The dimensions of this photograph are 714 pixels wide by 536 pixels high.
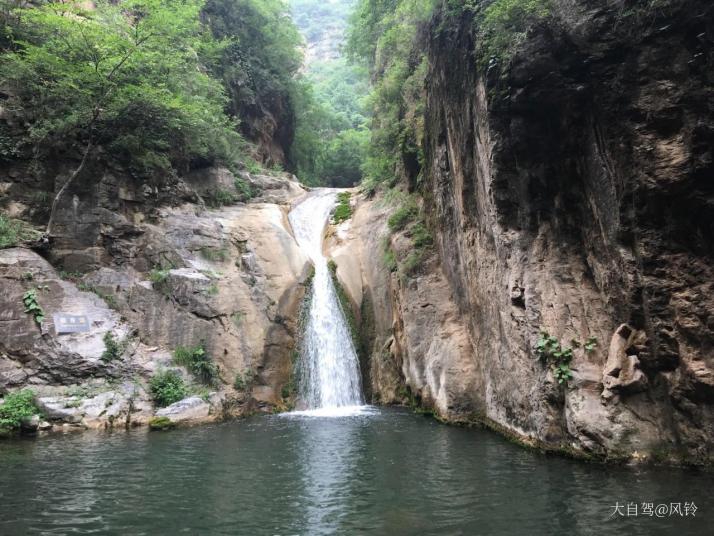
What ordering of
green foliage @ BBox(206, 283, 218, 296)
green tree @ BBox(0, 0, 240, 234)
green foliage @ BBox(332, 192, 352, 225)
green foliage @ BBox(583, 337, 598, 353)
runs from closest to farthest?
green foliage @ BBox(583, 337, 598, 353) < green tree @ BBox(0, 0, 240, 234) < green foliage @ BBox(206, 283, 218, 296) < green foliage @ BBox(332, 192, 352, 225)

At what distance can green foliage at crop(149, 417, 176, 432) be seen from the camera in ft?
43.3

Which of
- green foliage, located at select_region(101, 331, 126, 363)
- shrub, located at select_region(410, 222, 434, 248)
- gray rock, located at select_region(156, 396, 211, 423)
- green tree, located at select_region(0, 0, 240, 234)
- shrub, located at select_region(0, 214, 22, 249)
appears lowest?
gray rock, located at select_region(156, 396, 211, 423)

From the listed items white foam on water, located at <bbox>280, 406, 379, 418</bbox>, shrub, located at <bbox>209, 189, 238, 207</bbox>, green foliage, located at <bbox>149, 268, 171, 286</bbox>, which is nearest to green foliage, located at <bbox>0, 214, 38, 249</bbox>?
green foliage, located at <bbox>149, 268, 171, 286</bbox>

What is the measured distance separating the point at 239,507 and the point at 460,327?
29.8ft

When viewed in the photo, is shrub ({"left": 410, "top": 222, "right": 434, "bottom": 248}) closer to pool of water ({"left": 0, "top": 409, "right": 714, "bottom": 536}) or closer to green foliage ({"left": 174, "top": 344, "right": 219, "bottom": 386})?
pool of water ({"left": 0, "top": 409, "right": 714, "bottom": 536})

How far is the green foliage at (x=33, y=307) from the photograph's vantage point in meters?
14.4

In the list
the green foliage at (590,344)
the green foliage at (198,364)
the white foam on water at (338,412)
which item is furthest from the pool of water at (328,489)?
the green foliage at (198,364)

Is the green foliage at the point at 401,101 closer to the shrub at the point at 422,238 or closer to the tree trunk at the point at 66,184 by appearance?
the shrub at the point at 422,238

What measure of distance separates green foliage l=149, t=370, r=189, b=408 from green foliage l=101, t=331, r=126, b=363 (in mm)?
1304

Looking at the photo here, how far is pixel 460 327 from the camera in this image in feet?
47.6

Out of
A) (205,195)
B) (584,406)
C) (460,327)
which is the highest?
(205,195)

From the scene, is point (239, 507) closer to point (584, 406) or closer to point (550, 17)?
point (584, 406)

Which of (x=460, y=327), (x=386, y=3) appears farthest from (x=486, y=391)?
(x=386, y=3)

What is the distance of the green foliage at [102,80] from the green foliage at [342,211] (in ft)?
24.5
